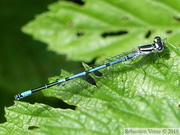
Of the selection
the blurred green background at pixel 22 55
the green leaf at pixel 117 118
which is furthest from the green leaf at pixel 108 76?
the blurred green background at pixel 22 55

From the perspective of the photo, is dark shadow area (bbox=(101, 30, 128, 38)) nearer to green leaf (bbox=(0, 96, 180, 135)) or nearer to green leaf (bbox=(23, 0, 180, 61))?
green leaf (bbox=(23, 0, 180, 61))

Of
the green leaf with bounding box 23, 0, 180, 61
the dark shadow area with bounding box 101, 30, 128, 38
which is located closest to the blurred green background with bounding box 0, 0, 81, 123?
the green leaf with bounding box 23, 0, 180, 61

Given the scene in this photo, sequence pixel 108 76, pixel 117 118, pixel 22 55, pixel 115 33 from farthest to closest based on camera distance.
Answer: pixel 22 55
pixel 115 33
pixel 108 76
pixel 117 118

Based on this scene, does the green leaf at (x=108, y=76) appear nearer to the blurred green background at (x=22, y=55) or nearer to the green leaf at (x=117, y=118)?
the green leaf at (x=117, y=118)

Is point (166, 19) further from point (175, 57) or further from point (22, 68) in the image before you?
point (22, 68)

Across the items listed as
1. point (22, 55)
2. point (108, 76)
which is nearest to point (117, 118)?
point (108, 76)

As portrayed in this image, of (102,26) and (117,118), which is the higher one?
(102,26)

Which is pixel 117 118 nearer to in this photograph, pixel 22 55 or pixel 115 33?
pixel 115 33
